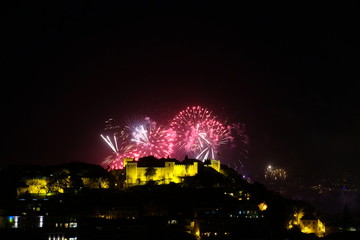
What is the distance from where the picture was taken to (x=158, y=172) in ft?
302

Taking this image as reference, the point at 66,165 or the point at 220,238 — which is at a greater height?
the point at 66,165

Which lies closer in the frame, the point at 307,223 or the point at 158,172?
the point at 307,223

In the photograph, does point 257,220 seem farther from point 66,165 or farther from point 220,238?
point 66,165

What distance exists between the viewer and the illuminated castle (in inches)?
3563

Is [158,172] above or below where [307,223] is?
above

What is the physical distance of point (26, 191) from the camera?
7900 cm

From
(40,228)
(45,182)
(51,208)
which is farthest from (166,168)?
(40,228)

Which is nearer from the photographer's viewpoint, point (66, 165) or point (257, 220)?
point (257, 220)

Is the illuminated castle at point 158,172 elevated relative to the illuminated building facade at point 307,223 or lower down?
elevated

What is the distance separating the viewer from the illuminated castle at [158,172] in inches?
3563

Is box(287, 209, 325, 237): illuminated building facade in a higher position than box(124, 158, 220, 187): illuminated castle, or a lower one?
lower

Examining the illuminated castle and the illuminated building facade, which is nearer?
the illuminated building facade

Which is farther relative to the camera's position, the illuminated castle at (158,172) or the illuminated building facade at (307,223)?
the illuminated castle at (158,172)

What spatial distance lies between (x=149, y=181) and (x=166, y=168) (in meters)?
4.82
